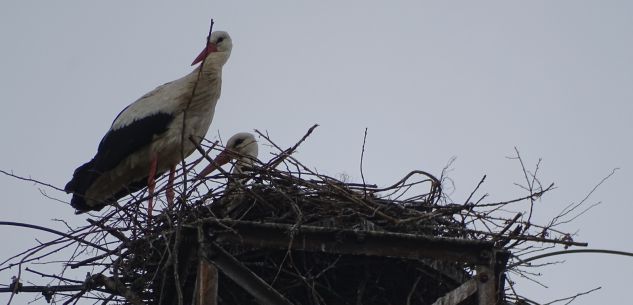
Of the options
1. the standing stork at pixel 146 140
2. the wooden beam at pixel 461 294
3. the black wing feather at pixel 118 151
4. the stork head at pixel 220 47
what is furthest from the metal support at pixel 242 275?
the stork head at pixel 220 47

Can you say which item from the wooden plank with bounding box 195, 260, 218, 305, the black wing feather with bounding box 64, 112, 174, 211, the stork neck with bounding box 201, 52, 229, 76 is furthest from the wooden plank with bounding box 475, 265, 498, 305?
the stork neck with bounding box 201, 52, 229, 76

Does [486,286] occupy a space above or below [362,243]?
below

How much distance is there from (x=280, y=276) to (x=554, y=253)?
4.37ft

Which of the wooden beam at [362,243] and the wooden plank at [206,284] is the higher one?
the wooden beam at [362,243]

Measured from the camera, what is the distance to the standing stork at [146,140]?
7723mm

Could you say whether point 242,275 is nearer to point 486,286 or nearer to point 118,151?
point 486,286

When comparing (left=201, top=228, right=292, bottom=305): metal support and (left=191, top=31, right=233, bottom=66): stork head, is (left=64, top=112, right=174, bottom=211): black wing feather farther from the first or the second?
(left=201, top=228, right=292, bottom=305): metal support

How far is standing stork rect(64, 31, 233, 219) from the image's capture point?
7723 millimetres

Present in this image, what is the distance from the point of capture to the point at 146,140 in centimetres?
775

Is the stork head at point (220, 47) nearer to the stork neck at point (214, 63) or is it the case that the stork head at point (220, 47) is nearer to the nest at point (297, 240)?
the stork neck at point (214, 63)

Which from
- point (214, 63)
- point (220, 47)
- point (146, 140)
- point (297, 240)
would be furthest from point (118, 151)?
point (297, 240)

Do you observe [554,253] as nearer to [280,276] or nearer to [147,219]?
[280,276]

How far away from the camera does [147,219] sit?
5719 millimetres

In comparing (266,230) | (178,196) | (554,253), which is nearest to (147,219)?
(178,196)
